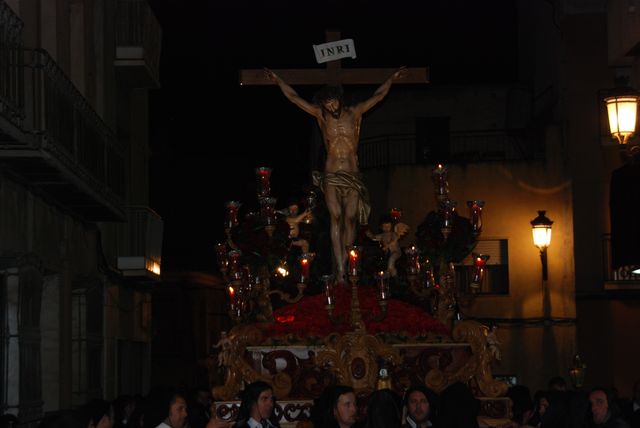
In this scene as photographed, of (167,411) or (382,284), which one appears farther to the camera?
(382,284)

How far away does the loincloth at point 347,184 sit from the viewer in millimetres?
16656

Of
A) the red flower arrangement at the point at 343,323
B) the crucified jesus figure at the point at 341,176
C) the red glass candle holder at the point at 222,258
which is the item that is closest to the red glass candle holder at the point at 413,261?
the red flower arrangement at the point at 343,323

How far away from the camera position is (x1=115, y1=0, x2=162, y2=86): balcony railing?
2389 cm

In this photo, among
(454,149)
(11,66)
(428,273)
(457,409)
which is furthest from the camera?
(454,149)

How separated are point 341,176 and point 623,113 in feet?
13.9

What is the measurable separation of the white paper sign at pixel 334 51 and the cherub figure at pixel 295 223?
176 cm

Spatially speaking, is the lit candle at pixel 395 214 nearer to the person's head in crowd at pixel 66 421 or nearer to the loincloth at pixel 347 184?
the loincloth at pixel 347 184

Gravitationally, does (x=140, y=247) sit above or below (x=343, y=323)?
above

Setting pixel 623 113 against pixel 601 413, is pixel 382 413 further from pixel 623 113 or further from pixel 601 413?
pixel 623 113

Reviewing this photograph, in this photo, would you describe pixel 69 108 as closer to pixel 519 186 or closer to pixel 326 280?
pixel 326 280

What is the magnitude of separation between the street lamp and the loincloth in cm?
1108

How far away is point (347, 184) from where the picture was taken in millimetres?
16641

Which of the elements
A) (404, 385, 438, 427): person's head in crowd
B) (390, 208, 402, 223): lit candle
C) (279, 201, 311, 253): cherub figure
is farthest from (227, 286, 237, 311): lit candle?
(404, 385, 438, 427): person's head in crowd

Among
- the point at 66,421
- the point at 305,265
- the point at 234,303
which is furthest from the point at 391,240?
the point at 66,421
